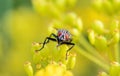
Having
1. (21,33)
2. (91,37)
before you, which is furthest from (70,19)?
(21,33)

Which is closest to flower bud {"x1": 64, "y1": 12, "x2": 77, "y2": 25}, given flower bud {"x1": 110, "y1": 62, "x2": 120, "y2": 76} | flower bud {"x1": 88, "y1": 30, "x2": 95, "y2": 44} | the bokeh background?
the bokeh background

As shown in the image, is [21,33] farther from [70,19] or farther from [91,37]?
[91,37]

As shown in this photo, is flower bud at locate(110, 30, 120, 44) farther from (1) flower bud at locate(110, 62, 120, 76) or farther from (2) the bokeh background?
(2) the bokeh background

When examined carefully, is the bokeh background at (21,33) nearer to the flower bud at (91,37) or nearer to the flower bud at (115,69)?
the flower bud at (91,37)

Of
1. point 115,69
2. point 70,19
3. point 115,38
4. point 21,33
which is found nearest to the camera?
point 115,69

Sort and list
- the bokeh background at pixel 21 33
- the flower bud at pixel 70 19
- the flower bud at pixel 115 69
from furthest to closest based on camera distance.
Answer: the bokeh background at pixel 21 33 < the flower bud at pixel 70 19 < the flower bud at pixel 115 69

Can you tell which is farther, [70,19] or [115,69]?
[70,19]

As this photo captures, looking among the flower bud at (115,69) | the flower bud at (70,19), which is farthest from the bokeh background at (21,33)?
the flower bud at (115,69)

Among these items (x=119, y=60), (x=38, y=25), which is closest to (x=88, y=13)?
(x=38, y=25)

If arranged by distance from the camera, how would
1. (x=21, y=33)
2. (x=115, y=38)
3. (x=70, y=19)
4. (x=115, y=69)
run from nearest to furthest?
(x=115, y=69), (x=115, y=38), (x=70, y=19), (x=21, y=33)
